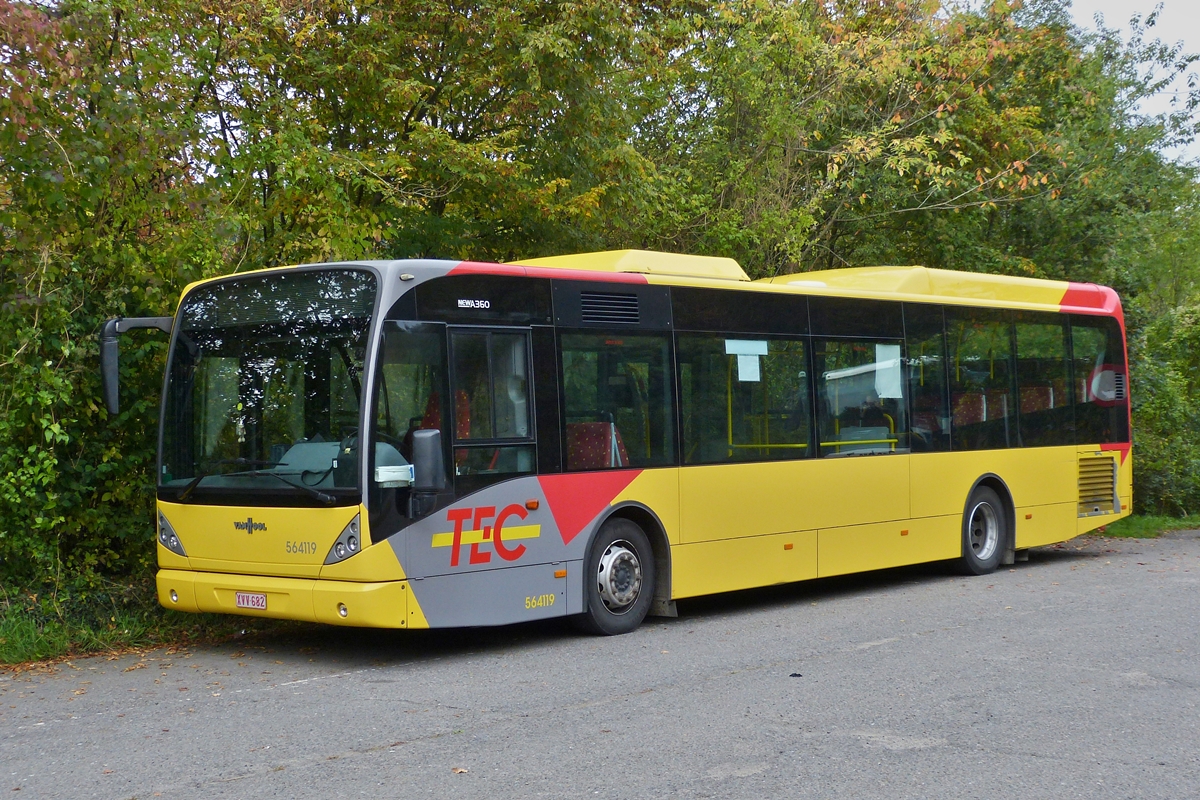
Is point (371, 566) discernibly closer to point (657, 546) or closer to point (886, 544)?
point (657, 546)

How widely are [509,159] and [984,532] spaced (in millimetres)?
6967

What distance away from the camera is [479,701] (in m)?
7.91

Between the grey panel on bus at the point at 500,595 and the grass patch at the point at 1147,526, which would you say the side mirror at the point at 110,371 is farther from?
the grass patch at the point at 1147,526

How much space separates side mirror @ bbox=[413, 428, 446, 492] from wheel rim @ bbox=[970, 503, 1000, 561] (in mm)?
7806

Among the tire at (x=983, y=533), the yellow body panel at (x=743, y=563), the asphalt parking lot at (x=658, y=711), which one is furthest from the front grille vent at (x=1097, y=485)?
the yellow body panel at (x=743, y=563)

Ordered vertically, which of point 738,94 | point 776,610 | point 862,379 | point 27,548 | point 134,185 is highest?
point 738,94

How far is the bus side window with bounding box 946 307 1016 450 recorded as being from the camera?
565 inches

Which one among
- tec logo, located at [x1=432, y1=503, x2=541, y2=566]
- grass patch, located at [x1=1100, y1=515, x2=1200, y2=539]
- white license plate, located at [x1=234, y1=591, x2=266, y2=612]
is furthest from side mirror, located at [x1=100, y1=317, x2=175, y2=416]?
grass patch, located at [x1=1100, y1=515, x2=1200, y2=539]

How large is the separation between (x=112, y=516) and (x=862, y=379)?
7.12m

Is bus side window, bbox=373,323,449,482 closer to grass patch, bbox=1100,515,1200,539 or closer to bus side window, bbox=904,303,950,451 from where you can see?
bus side window, bbox=904,303,950,451

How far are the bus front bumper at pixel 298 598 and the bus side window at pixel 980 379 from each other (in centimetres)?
751

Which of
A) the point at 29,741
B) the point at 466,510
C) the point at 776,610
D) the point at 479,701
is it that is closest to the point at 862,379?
the point at 776,610

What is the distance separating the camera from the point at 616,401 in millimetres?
10703

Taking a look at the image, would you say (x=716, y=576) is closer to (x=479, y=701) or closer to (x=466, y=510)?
(x=466, y=510)
